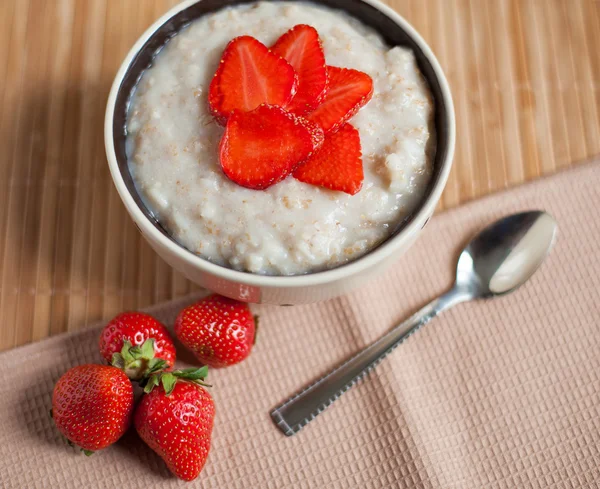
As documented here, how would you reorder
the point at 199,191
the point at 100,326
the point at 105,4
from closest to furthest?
the point at 199,191
the point at 100,326
the point at 105,4

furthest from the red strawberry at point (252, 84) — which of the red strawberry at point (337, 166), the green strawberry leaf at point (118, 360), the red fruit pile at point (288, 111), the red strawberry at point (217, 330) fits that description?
the green strawberry leaf at point (118, 360)

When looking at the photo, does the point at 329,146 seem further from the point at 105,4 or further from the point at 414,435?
the point at 105,4

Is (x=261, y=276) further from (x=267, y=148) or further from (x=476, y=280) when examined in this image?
(x=476, y=280)

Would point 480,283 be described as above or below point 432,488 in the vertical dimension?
above

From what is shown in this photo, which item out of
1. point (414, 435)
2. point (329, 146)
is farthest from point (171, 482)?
point (329, 146)

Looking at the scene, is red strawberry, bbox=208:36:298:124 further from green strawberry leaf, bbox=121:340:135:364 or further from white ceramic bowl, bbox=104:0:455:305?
green strawberry leaf, bbox=121:340:135:364

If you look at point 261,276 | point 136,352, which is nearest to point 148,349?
point 136,352
